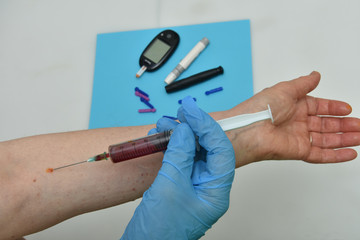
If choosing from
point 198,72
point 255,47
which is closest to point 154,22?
point 198,72

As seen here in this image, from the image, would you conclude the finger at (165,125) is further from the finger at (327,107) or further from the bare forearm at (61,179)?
the finger at (327,107)

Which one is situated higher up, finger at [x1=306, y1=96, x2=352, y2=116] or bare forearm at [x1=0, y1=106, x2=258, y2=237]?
finger at [x1=306, y1=96, x2=352, y2=116]

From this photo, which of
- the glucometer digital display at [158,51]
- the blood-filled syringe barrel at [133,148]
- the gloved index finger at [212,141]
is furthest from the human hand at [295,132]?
the glucometer digital display at [158,51]

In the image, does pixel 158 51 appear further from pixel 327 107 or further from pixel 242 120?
pixel 327 107

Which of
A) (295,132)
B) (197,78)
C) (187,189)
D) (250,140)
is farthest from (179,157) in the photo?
(197,78)

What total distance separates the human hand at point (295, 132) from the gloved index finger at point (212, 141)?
0.94ft

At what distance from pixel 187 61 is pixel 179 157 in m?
0.87

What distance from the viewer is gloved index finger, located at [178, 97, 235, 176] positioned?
1015mm

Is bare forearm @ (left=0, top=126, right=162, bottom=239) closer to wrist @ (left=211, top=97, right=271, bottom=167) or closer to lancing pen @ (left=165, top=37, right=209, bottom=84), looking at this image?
wrist @ (left=211, top=97, right=271, bottom=167)

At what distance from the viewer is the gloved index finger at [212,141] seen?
1.01 meters

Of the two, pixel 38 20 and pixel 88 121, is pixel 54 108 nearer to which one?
pixel 88 121

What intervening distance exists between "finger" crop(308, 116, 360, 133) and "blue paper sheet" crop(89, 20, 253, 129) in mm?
379

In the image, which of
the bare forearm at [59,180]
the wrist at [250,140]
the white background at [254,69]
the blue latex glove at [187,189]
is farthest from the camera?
the white background at [254,69]

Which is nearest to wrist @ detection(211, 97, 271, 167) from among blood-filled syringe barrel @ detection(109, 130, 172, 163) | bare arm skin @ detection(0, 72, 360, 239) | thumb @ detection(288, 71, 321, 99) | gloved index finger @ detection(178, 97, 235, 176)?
bare arm skin @ detection(0, 72, 360, 239)
